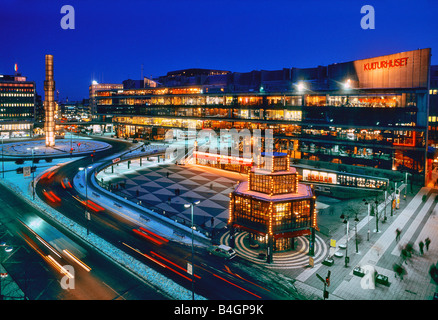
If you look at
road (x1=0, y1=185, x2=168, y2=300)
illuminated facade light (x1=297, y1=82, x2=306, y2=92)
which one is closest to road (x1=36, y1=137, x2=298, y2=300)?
road (x1=0, y1=185, x2=168, y2=300)

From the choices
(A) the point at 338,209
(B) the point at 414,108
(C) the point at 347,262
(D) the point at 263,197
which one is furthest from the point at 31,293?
(B) the point at 414,108

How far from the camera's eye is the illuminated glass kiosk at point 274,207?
3456cm

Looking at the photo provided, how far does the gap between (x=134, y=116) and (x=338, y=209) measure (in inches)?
4488

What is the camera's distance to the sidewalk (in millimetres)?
27656

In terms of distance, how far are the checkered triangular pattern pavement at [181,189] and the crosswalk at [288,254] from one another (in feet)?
29.0

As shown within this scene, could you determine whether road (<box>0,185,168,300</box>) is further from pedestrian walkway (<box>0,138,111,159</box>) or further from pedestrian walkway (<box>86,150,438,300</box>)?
pedestrian walkway (<box>0,138,111,159</box>)

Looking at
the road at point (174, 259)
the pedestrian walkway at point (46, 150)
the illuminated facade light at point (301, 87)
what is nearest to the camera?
the road at point (174, 259)

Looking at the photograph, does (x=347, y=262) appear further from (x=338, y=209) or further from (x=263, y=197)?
(x=338, y=209)

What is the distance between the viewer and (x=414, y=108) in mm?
64500

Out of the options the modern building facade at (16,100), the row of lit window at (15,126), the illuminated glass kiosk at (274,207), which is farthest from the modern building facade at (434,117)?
the modern building facade at (16,100)

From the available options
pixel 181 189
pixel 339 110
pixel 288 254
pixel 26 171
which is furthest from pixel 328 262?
pixel 26 171

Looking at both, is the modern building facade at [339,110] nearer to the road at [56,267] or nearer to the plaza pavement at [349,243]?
the plaza pavement at [349,243]

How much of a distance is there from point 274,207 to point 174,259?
39.9 ft

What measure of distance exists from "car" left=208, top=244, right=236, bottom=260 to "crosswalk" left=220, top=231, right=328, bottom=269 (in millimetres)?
Result: 1694
